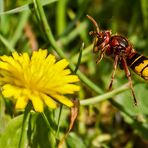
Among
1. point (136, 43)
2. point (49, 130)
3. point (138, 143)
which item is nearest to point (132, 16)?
point (136, 43)

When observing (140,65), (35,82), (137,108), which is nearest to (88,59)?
(137,108)

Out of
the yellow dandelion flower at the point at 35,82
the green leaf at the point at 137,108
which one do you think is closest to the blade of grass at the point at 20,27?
the green leaf at the point at 137,108

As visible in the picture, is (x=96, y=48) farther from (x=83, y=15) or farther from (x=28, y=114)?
(x=83, y=15)

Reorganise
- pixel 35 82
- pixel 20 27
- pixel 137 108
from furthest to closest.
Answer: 1. pixel 20 27
2. pixel 137 108
3. pixel 35 82

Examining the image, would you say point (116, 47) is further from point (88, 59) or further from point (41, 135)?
point (88, 59)

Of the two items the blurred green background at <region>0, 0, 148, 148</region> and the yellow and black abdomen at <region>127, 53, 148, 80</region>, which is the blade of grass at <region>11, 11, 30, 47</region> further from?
the yellow and black abdomen at <region>127, 53, 148, 80</region>

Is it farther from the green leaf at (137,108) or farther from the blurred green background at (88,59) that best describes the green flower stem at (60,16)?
the green leaf at (137,108)
